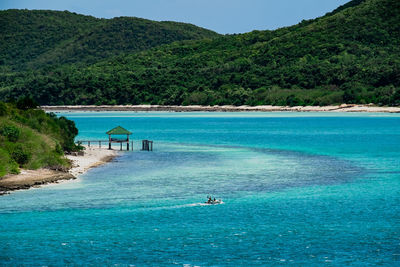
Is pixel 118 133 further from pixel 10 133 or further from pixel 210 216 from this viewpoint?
pixel 210 216

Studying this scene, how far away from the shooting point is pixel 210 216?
97.1 ft

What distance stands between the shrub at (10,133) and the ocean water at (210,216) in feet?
18.9

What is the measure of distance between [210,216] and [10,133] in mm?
20080

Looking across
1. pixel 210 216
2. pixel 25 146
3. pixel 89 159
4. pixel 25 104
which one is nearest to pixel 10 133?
pixel 25 146

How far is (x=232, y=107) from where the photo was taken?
195 meters

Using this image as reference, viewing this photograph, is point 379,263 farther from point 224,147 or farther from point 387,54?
point 387,54

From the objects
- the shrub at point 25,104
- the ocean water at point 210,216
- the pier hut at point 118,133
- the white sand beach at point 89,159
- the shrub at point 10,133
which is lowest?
the ocean water at point 210,216

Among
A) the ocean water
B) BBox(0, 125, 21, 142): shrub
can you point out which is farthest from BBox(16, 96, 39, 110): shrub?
BBox(0, 125, 21, 142): shrub

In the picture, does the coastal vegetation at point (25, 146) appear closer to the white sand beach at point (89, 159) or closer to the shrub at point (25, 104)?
the white sand beach at point (89, 159)

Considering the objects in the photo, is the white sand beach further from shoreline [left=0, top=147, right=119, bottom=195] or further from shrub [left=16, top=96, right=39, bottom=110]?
shrub [left=16, top=96, right=39, bottom=110]

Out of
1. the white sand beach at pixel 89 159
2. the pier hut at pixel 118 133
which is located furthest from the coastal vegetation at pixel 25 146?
the pier hut at pixel 118 133

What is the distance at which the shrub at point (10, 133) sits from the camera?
44.1m

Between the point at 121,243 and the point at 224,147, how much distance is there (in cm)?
4659

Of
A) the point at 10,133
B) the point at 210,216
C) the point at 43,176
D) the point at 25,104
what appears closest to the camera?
the point at 210,216
